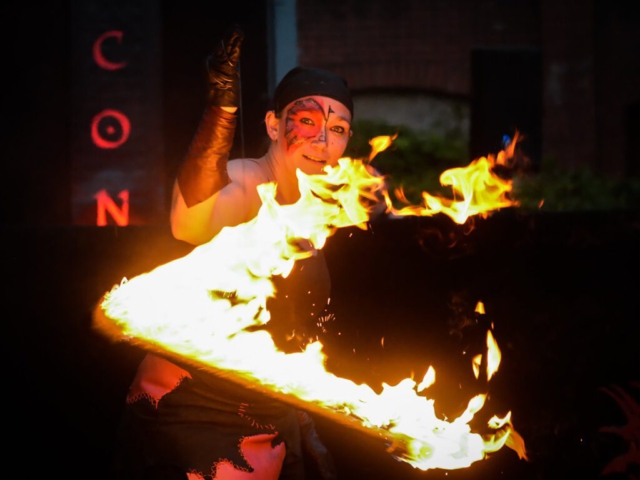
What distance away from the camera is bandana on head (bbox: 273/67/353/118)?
3084 millimetres

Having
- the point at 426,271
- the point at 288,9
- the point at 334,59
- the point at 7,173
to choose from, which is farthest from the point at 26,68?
the point at 334,59

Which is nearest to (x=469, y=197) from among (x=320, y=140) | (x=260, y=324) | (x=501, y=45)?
(x=320, y=140)

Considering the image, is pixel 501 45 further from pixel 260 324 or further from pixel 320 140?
pixel 260 324

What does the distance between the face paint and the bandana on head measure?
47mm

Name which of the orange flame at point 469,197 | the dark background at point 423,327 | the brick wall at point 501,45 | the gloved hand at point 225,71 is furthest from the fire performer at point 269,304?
the brick wall at point 501,45

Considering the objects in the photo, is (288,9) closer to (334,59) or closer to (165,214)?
(165,214)

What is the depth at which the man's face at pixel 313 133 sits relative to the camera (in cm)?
305

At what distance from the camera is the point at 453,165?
1096cm

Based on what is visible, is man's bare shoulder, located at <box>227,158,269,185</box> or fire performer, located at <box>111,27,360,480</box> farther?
man's bare shoulder, located at <box>227,158,269,185</box>

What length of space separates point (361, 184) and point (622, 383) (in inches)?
72.0

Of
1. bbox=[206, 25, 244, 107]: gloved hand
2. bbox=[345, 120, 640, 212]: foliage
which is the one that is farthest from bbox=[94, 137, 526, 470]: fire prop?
bbox=[345, 120, 640, 212]: foliage

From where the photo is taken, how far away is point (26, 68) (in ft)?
18.9

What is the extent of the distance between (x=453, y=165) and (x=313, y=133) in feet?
26.7

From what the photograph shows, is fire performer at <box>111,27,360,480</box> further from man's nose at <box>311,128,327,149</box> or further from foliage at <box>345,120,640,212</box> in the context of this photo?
foliage at <box>345,120,640,212</box>
